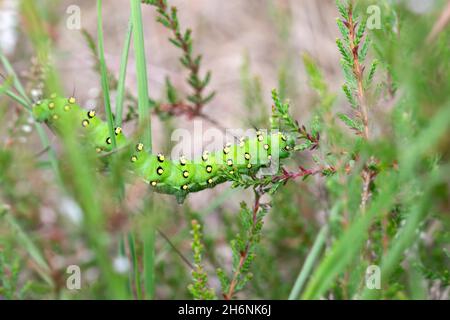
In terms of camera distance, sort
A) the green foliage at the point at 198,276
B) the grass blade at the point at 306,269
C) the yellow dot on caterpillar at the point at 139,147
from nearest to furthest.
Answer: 1. the green foliage at the point at 198,276
2. the yellow dot on caterpillar at the point at 139,147
3. the grass blade at the point at 306,269

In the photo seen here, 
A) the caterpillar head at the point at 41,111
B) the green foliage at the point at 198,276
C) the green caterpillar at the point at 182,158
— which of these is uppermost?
the caterpillar head at the point at 41,111

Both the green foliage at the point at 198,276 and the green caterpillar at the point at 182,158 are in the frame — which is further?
the green caterpillar at the point at 182,158

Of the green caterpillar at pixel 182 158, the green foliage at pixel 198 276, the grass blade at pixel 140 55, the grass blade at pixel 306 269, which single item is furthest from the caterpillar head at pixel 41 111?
the grass blade at pixel 306 269

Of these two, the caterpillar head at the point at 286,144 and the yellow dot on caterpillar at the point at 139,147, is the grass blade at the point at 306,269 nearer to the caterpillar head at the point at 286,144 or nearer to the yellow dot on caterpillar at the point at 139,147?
the caterpillar head at the point at 286,144

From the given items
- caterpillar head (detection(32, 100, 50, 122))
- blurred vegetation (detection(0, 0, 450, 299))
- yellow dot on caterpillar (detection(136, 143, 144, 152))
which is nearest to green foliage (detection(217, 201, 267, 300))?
blurred vegetation (detection(0, 0, 450, 299))

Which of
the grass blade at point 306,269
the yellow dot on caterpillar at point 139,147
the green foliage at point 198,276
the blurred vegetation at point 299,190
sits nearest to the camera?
the blurred vegetation at point 299,190
